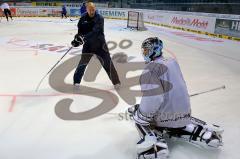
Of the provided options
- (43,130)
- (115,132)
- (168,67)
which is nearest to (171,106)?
(168,67)

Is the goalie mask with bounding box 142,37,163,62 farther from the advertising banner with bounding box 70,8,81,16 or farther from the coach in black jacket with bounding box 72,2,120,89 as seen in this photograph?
the advertising banner with bounding box 70,8,81,16

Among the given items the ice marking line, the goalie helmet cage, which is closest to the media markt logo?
the goalie helmet cage

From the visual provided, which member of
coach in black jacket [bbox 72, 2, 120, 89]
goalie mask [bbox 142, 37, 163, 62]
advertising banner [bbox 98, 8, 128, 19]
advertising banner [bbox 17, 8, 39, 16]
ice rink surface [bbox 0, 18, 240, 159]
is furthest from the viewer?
advertising banner [bbox 17, 8, 39, 16]

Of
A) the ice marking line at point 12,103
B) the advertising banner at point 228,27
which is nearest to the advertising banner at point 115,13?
the advertising banner at point 228,27

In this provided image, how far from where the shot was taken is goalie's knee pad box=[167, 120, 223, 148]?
9.62 feet

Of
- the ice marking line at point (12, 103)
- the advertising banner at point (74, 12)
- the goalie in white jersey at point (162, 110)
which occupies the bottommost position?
the ice marking line at point (12, 103)

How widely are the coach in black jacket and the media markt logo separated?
880 cm

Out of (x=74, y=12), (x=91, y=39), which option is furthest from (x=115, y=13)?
(x=91, y=39)

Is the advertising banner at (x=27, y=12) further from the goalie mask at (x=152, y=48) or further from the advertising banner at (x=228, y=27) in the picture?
the goalie mask at (x=152, y=48)

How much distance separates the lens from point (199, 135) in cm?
298

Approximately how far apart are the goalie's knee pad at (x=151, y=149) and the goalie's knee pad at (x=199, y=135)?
363 mm

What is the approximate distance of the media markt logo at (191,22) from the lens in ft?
41.5

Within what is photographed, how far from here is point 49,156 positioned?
298cm

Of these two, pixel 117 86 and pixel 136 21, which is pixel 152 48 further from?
pixel 136 21
